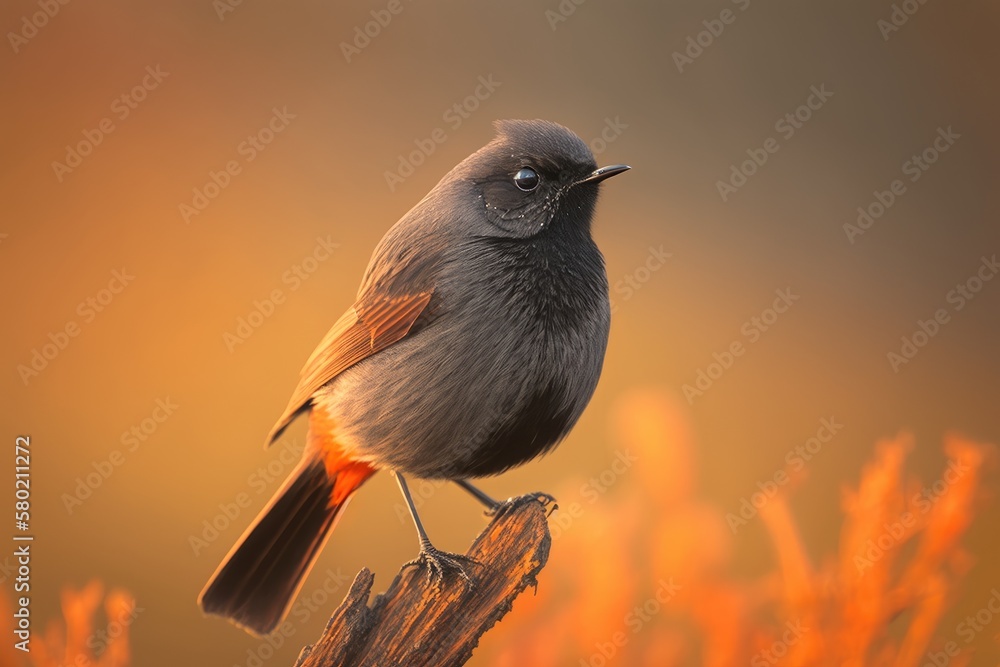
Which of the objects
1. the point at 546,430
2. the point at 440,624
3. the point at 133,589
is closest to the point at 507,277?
the point at 546,430

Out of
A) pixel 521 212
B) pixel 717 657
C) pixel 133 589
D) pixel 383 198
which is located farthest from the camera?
pixel 383 198

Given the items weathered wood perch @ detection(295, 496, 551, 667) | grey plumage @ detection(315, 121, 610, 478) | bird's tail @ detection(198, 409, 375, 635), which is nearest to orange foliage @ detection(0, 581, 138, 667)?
bird's tail @ detection(198, 409, 375, 635)

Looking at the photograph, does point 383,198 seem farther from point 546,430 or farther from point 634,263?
point 546,430
